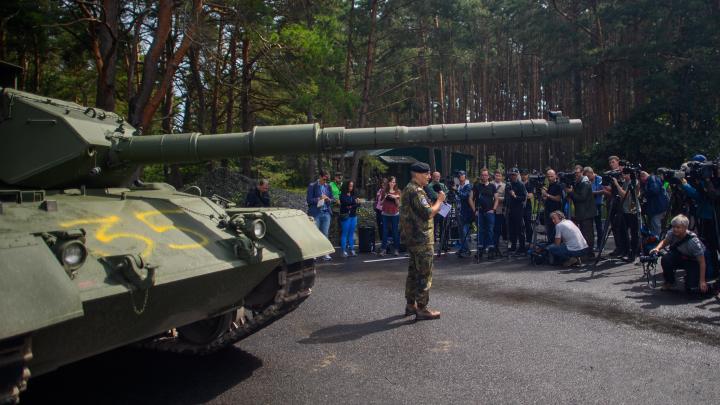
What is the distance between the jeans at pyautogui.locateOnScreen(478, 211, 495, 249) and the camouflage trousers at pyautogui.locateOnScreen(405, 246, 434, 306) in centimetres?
464

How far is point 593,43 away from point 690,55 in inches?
191

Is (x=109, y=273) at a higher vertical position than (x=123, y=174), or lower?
Result: lower

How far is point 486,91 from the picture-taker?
32.5 m

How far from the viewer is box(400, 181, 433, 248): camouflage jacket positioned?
5988 millimetres

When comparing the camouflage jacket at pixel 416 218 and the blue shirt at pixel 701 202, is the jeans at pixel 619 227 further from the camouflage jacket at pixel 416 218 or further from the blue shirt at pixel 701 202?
the camouflage jacket at pixel 416 218

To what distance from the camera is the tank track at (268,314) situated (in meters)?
4.83

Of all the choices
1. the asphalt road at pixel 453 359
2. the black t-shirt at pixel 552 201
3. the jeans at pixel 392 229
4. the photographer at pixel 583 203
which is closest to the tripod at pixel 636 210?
the photographer at pixel 583 203

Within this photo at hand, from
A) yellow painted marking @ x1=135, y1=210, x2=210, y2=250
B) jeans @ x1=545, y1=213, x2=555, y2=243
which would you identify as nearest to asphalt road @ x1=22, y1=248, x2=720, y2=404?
yellow painted marking @ x1=135, y1=210, x2=210, y2=250

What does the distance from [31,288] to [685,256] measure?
6920 mm

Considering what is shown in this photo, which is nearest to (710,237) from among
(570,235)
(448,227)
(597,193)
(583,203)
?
(570,235)

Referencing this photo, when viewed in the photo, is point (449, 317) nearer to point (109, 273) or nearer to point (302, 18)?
point (109, 273)

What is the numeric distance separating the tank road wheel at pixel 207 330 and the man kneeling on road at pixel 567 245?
6.13m

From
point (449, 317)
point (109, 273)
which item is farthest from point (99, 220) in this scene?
point (449, 317)

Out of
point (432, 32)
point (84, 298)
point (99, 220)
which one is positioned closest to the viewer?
point (84, 298)
